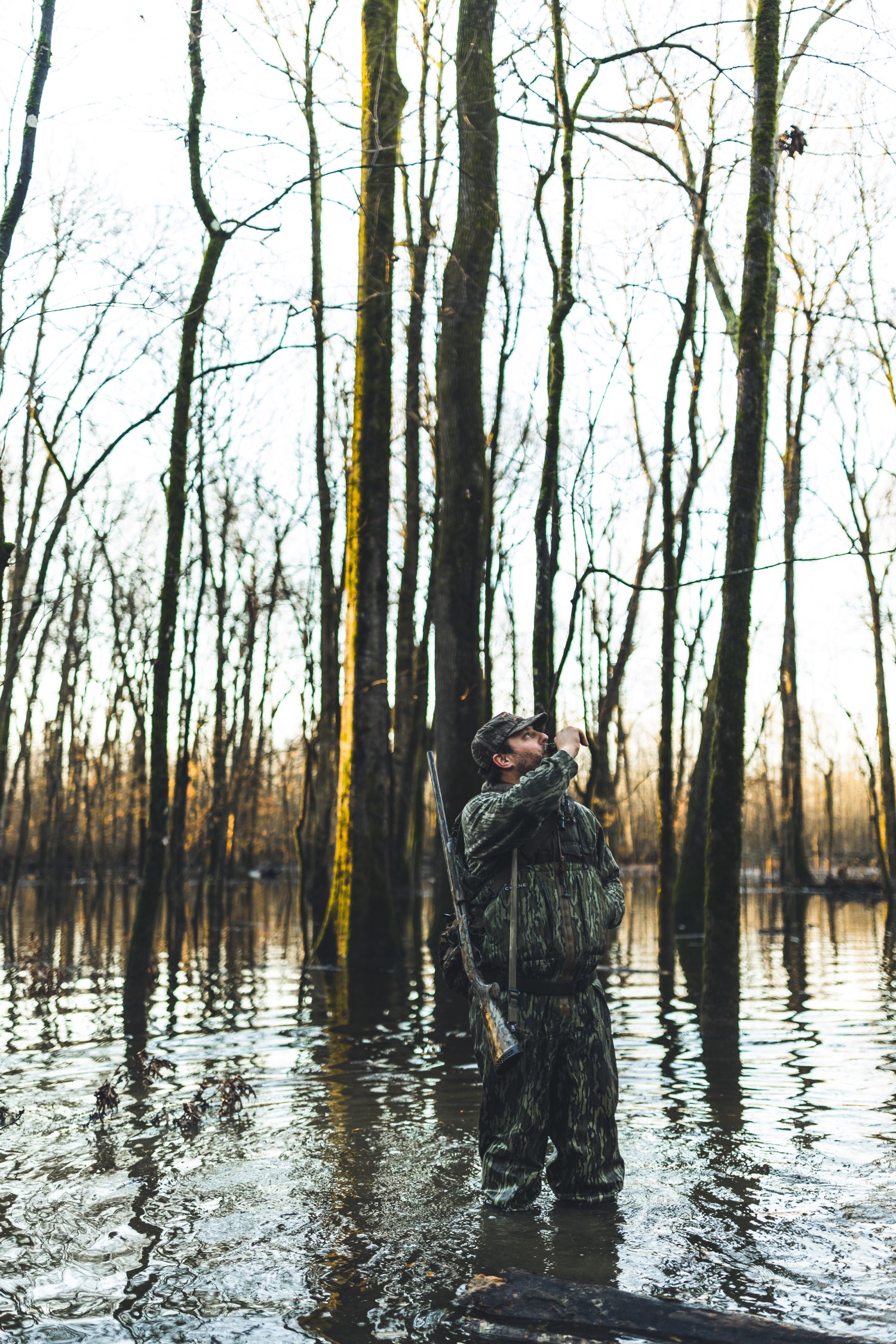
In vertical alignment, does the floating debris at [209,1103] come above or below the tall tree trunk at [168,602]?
below

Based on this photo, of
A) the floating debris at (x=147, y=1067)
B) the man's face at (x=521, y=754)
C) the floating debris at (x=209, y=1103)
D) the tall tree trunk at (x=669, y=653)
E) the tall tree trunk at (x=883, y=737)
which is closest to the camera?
the man's face at (x=521, y=754)

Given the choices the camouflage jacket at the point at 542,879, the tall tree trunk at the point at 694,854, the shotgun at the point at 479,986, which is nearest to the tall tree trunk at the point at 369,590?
the shotgun at the point at 479,986

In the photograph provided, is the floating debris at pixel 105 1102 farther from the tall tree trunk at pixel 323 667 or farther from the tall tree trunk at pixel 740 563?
the tall tree trunk at pixel 323 667

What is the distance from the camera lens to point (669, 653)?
16031 millimetres

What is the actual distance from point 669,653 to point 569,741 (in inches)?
462

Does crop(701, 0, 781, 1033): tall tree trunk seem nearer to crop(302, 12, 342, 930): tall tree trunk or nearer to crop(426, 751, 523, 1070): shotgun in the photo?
crop(426, 751, 523, 1070): shotgun

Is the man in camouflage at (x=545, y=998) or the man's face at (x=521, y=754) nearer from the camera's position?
the man in camouflage at (x=545, y=998)

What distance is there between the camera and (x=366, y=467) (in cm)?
1279

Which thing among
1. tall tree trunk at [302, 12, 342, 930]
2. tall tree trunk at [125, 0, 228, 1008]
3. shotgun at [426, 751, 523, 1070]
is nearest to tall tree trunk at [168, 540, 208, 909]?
tall tree trunk at [302, 12, 342, 930]

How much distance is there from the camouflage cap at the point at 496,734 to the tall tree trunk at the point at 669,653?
10.0m

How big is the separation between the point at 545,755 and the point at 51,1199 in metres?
2.89

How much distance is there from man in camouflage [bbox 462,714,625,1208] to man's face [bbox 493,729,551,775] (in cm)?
17

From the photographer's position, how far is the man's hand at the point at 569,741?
4.56m

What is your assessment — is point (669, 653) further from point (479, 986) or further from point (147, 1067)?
point (479, 986)
